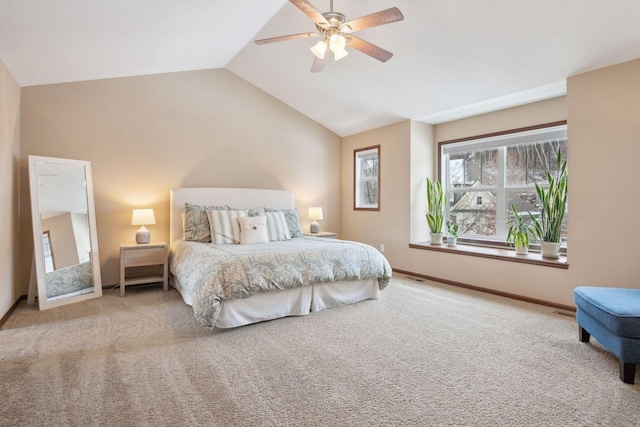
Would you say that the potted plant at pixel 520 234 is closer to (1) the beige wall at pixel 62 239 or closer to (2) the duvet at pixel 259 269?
(2) the duvet at pixel 259 269

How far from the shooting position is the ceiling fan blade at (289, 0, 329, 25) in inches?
90.6

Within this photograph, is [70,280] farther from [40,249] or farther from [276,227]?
[276,227]

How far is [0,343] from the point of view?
2557 millimetres

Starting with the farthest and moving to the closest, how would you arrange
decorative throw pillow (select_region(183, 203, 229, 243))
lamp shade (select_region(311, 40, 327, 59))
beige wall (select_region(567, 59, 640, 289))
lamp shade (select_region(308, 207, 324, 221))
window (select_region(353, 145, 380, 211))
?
1. window (select_region(353, 145, 380, 211))
2. lamp shade (select_region(308, 207, 324, 221))
3. decorative throw pillow (select_region(183, 203, 229, 243))
4. beige wall (select_region(567, 59, 640, 289))
5. lamp shade (select_region(311, 40, 327, 59))

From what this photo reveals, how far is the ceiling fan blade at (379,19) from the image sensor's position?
2.28m

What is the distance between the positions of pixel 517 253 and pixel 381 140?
2.67 m

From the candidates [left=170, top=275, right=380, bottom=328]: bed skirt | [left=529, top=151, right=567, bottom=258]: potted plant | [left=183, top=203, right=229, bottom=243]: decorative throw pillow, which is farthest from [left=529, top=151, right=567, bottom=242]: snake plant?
[left=183, top=203, right=229, bottom=243]: decorative throw pillow

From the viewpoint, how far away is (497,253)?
13.6 feet

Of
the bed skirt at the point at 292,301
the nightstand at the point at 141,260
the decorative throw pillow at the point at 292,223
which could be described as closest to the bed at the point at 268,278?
the bed skirt at the point at 292,301

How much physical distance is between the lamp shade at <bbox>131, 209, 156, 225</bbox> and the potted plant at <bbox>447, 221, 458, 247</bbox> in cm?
413

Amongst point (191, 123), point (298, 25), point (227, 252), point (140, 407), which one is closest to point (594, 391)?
point (140, 407)

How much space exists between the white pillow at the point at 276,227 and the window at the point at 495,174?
8.61 feet

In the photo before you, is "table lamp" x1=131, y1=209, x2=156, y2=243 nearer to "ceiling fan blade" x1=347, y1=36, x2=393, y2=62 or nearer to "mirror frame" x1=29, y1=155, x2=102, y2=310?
"mirror frame" x1=29, y1=155, x2=102, y2=310

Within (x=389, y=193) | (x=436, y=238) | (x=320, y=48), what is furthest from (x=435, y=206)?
(x=320, y=48)
